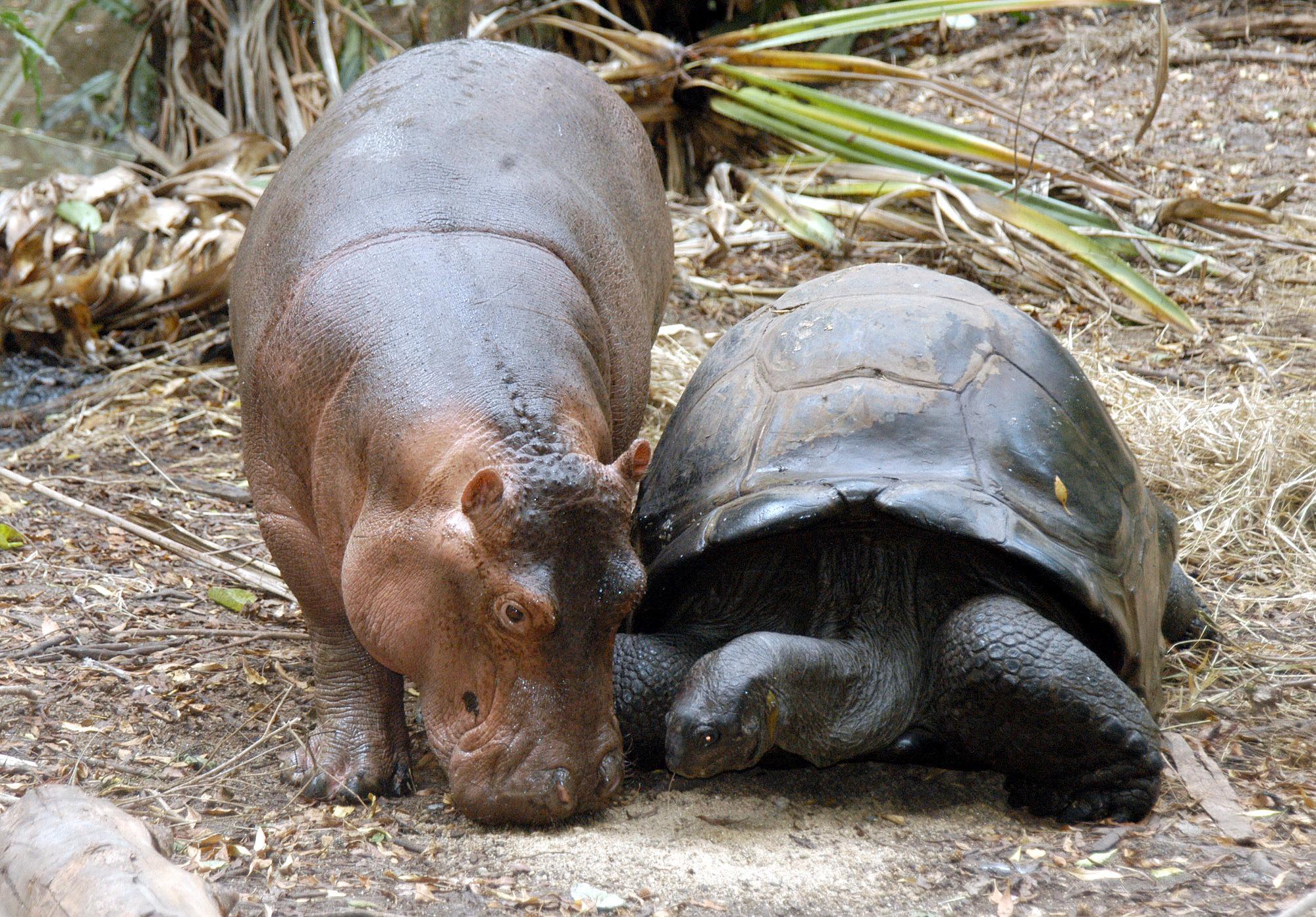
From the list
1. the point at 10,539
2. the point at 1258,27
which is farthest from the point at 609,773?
the point at 1258,27

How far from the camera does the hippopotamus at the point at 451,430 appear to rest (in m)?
3.26

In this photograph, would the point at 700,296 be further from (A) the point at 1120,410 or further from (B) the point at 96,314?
(B) the point at 96,314

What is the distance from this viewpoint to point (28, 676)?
4.39m

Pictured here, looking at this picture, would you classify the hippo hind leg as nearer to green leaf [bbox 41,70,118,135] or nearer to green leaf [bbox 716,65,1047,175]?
green leaf [bbox 716,65,1047,175]

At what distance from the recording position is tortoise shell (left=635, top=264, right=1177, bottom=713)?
12.8 feet

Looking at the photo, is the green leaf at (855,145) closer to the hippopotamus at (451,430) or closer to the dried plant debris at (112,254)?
the dried plant debris at (112,254)

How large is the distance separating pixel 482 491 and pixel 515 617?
32 centimetres

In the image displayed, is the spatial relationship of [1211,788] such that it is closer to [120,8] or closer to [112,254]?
[112,254]

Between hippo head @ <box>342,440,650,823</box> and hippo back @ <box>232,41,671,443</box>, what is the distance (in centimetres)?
81

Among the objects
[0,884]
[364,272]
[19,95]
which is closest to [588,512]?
[364,272]

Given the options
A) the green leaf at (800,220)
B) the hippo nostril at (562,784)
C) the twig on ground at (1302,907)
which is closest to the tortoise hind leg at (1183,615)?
the hippo nostril at (562,784)

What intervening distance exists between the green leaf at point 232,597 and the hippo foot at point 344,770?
1.28 m

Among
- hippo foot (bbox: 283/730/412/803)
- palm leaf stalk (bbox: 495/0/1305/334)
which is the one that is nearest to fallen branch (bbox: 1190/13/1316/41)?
palm leaf stalk (bbox: 495/0/1305/334)

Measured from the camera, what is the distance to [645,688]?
13.0 feet
